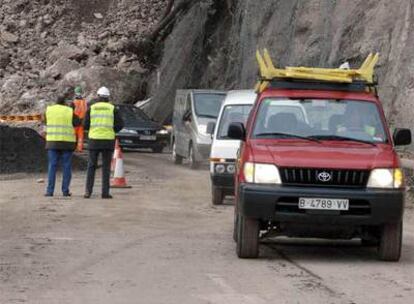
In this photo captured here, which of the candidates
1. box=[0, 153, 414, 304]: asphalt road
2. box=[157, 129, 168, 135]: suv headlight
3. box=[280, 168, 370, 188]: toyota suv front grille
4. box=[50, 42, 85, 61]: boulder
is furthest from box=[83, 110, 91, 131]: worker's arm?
box=[50, 42, 85, 61]: boulder

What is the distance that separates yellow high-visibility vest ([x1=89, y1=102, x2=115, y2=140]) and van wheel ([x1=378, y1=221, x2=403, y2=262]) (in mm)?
7321

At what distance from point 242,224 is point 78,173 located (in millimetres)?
13297

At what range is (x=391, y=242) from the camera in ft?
33.8

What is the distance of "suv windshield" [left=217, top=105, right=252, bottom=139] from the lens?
16.8m

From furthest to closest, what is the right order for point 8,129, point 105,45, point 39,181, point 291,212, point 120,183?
Answer: point 105,45 < point 8,129 < point 39,181 < point 120,183 < point 291,212

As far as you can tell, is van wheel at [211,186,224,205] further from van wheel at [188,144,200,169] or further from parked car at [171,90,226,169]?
van wheel at [188,144,200,169]

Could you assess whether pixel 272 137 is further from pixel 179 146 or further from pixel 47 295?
pixel 179 146

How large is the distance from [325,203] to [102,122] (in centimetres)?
745

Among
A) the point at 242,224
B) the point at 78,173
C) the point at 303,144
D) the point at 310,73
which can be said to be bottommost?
the point at 78,173

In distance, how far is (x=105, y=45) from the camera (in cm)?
4922

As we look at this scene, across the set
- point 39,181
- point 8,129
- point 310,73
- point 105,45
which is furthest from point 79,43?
point 310,73

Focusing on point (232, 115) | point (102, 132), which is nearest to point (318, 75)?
point (232, 115)

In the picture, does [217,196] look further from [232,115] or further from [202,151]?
[202,151]

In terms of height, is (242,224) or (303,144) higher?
(303,144)
